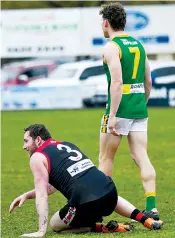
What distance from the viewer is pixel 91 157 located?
17703 millimetres

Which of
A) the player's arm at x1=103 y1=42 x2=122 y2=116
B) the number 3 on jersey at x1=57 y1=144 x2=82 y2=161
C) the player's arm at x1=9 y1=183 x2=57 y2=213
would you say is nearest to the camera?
the number 3 on jersey at x1=57 y1=144 x2=82 y2=161

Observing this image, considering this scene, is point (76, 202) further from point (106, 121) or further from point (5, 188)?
point (5, 188)

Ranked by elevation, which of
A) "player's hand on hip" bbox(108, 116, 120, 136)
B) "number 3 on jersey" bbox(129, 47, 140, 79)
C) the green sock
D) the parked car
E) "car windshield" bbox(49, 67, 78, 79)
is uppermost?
"number 3 on jersey" bbox(129, 47, 140, 79)

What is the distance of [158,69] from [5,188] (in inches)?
904

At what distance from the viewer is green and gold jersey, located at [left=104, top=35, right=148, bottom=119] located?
9.44 m

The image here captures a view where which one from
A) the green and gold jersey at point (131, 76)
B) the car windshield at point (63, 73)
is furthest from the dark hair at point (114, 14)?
the car windshield at point (63, 73)

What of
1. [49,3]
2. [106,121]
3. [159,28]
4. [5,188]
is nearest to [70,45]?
[159,28]

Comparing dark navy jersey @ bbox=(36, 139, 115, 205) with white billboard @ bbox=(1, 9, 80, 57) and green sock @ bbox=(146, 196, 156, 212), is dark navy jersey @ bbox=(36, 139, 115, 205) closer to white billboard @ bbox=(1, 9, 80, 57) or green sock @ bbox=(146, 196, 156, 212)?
green sock @ bbox=(146, 196, 156, 212)

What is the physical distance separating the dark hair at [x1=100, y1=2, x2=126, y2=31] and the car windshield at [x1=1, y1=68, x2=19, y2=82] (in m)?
35.0

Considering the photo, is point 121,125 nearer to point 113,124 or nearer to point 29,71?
point 113,124

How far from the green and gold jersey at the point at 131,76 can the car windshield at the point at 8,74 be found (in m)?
35.0

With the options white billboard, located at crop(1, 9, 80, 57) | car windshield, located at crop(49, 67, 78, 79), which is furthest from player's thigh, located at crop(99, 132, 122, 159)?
white billboard, located at crop(1, 9, 80, 57)

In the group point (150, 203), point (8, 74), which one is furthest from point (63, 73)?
point (150, 203)

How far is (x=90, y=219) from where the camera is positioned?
876 centimetres
